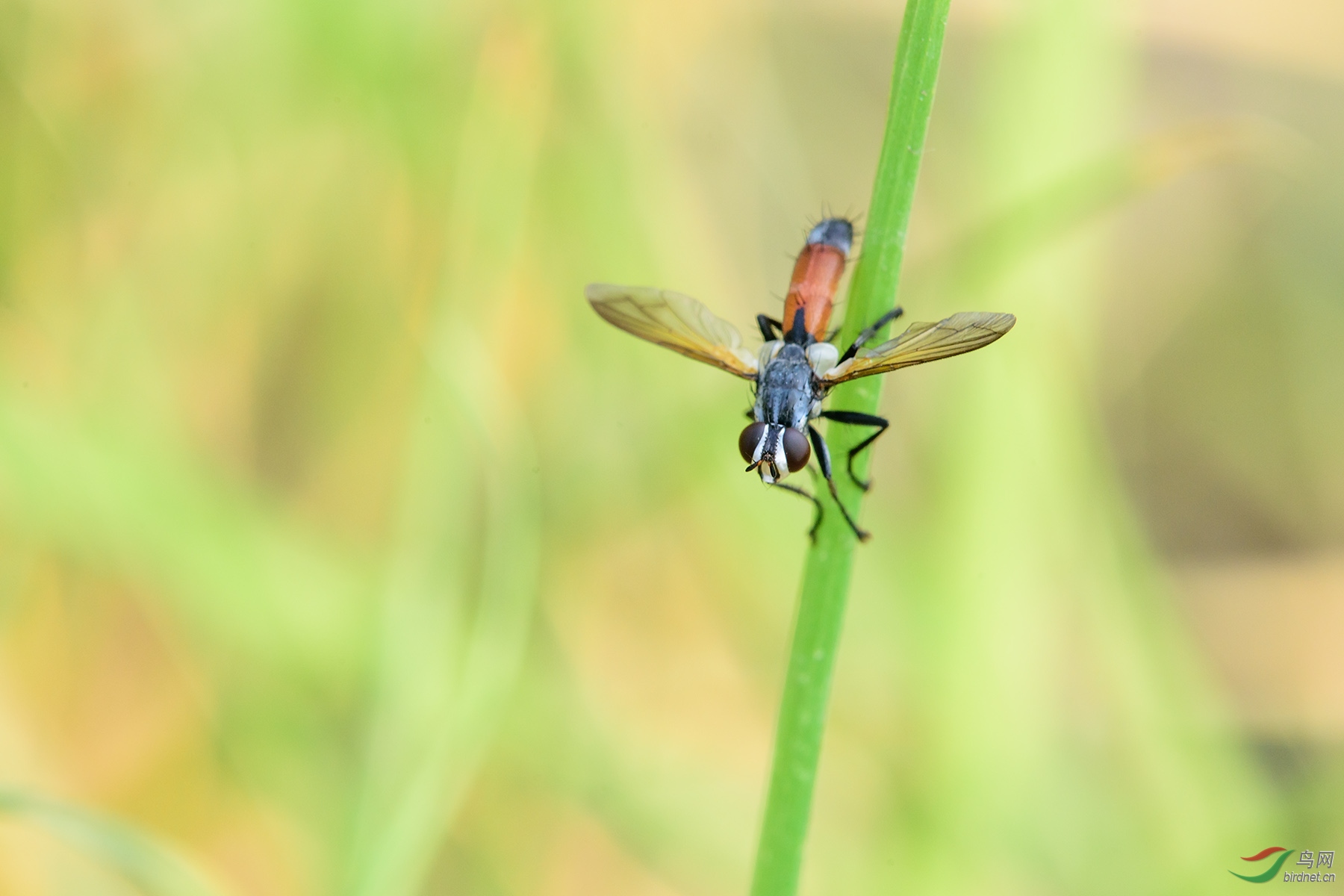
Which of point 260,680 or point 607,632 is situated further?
point 607,632

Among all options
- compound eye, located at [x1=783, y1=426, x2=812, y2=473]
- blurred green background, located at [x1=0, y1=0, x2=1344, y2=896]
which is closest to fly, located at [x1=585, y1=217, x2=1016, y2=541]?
compound eye, located at [x1=783, y1=426, x2=812, y2=473]

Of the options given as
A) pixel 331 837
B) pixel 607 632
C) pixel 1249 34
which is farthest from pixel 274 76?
pixel 1249 34

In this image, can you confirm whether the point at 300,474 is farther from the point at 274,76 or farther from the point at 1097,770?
the point at 1097,770

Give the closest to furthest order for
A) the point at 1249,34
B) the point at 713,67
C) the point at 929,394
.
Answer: the point at 1249,34
the point at 929,394
the point at 713,67

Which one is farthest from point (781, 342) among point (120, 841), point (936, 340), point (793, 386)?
point (120, 841)

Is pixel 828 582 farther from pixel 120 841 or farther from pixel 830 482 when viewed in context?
pixel 120 841
